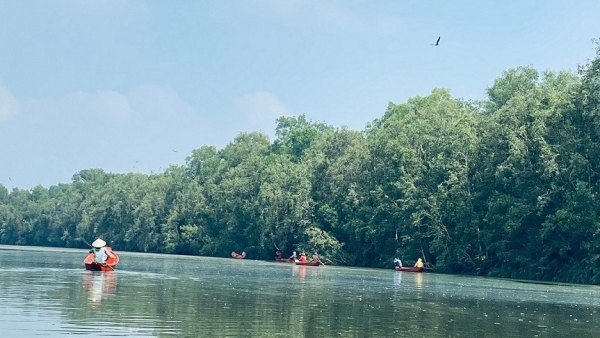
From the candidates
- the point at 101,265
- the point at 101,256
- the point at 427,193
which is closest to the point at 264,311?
the point at 101,265

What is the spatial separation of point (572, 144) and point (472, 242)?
1356cm

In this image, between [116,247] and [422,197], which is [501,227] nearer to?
[422,197]

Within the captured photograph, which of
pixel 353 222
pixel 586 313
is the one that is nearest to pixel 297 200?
pixel 353 222

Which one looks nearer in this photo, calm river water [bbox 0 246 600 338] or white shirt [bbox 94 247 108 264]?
calm river water [bbox 0 246 600 338]

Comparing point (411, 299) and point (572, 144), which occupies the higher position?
point (572, 144)

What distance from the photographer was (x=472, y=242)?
69.8 m

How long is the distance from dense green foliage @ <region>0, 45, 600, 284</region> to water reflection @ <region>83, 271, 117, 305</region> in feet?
103

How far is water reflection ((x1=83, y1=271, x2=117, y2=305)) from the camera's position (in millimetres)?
28328

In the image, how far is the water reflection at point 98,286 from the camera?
2833 cm

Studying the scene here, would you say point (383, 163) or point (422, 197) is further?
point (383, 163)

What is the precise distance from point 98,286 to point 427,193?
148 ft

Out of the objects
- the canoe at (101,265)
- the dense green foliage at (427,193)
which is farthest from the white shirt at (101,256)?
the dense green foliage at (427,193)

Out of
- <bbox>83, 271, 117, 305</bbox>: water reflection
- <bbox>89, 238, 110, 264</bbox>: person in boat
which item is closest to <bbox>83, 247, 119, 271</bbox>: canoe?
<bbox>89, 238, 110, 264</bbox>: person in boat

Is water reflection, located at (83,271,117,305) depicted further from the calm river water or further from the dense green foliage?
the dense green foliage
